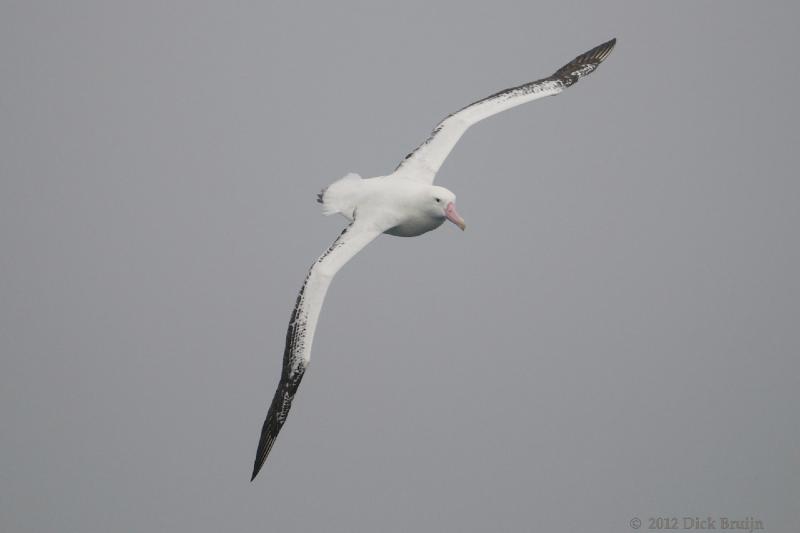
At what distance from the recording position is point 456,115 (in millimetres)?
18359

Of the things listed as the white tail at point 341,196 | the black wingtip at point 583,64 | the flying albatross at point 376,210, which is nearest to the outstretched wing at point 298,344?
the flying albatross at point 376,210

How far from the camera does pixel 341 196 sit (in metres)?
16.8

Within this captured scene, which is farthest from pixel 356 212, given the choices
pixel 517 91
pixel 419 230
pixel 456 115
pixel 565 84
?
pixel 565 84

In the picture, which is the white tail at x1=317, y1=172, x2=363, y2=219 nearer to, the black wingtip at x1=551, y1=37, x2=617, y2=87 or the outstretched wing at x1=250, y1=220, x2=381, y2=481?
the outstretched wing at x1=250, y1=220, x2=381, y2=481

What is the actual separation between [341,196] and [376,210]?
4.23ft

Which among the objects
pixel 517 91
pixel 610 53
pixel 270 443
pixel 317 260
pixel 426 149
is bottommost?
pixel 270 443

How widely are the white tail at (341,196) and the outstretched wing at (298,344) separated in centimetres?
194

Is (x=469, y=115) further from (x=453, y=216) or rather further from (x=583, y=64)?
(x=583, y=64)

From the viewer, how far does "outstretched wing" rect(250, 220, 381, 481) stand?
14.4 metres

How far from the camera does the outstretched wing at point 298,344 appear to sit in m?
14.4

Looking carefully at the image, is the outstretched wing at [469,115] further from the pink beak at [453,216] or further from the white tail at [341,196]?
the pink beak at [453,216]

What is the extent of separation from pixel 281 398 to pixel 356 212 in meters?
3.59

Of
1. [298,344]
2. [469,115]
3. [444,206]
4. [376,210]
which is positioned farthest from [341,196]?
[298,344]

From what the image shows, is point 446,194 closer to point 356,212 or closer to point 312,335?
point 356,212
